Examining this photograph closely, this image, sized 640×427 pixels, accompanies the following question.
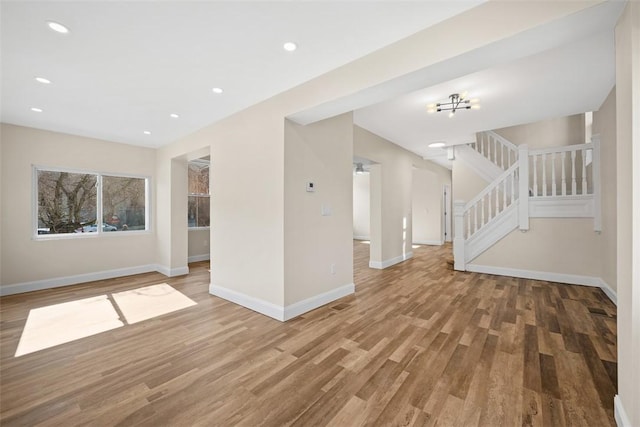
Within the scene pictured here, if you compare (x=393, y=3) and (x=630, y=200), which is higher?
(x=393, y=3)

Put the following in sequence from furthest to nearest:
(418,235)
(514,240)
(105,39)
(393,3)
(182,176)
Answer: (418,235)
(182,176)
(514,240)
(105,39)
(393,3)

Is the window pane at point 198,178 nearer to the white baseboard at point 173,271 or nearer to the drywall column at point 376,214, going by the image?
the white baseboard at point 173,271

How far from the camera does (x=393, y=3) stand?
1.74 m

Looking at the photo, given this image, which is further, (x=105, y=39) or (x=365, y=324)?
(x=365, y=324)

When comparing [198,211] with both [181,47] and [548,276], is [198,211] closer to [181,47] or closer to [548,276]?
[181,47]

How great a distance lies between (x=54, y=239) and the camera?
14.5 ft

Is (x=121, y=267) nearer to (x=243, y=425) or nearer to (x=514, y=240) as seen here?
(x=243, y=425)

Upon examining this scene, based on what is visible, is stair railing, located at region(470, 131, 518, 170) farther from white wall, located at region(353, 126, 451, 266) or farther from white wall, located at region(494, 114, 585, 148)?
white wall, located at region(353, 126, 451, 266)

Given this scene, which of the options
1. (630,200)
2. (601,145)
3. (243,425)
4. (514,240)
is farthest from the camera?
(514,240)

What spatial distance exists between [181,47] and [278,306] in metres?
2.73

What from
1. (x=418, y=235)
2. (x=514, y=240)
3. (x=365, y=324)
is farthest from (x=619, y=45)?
(x=418, y=235)

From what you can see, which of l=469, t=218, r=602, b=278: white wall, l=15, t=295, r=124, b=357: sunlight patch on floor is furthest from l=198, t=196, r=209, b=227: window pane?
l=469, t=218, r=602, b=278: white wall

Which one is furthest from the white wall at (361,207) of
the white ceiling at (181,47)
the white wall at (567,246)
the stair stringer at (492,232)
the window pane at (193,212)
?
the white ceiling at (181,47)

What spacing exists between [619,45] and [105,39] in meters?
3.57
